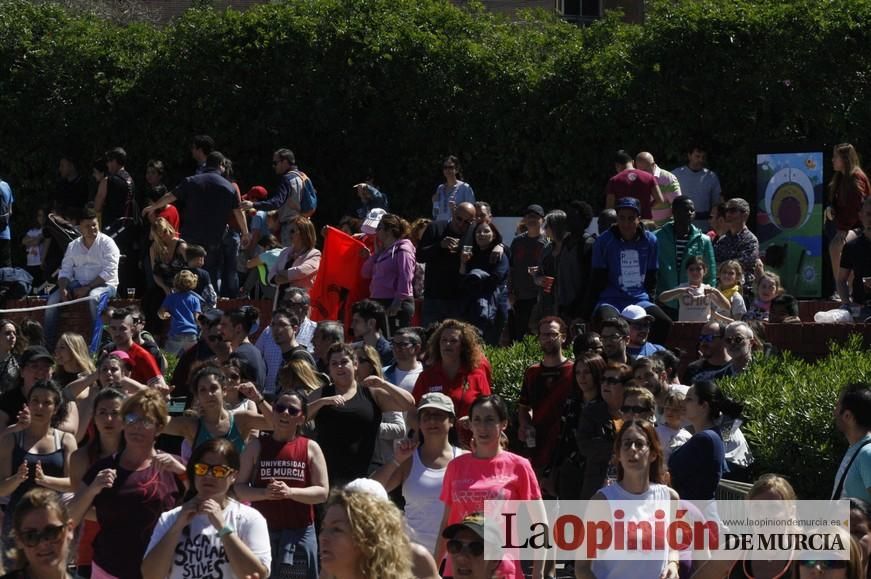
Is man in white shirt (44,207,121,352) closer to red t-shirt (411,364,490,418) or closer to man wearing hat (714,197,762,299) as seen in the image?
red t-shirt (411,364,490,418)

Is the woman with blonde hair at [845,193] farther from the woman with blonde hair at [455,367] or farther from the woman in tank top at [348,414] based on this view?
the woman in tank top at [348,414]

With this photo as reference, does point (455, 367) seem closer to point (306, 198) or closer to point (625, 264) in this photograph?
point (625, 264)

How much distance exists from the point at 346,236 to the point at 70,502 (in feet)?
22.9

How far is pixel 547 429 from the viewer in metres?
11.2

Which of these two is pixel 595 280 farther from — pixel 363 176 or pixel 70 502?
pixel 363 176

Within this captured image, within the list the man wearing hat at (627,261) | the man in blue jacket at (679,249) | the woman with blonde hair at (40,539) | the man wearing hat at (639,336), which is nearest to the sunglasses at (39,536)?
the woman with blonde hair at (40,539)

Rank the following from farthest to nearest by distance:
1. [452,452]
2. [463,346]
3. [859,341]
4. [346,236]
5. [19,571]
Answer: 1. [346,236]
2. [859,341]
3. [463,346]
4. [452,452]
5. [19,571]

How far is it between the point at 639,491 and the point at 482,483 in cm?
90

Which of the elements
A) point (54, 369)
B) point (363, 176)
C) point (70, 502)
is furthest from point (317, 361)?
point (363, 176)

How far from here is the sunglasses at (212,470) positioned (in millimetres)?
7922

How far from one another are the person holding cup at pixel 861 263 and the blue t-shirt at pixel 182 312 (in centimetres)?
601

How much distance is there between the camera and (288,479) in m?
9.22

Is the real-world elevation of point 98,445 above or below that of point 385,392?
below

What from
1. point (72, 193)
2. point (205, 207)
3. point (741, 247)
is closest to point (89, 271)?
point (205, 207)
